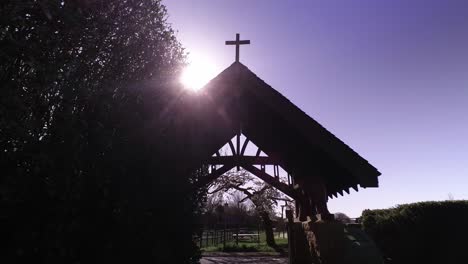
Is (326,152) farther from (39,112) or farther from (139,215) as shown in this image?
(39,112)

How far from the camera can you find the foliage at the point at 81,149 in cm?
398

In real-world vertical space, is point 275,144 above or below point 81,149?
above

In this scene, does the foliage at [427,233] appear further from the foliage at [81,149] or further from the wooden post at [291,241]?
the foliage at [81,149]

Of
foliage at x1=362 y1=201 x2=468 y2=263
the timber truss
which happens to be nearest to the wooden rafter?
the timber truss

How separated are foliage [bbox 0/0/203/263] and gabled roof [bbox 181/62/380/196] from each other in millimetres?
1090

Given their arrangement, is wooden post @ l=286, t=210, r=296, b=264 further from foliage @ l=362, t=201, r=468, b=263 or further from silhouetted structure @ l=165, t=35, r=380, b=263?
foliage @ l=362, t=201, r=468, b=263

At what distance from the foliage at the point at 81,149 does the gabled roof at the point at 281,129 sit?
109 cm

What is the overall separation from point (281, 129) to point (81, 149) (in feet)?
16.5

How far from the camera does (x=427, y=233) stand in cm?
1257

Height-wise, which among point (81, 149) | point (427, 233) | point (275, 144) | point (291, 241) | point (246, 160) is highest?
point (275, 144)

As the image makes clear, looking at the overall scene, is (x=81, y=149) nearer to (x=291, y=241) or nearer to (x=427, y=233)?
(x=291, y=241)

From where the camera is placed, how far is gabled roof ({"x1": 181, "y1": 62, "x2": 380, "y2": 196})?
6469mm

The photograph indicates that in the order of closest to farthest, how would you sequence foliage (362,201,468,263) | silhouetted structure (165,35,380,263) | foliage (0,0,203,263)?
foliage (0,0,203,263)
silhouetted structure (165,35,380,263)
foliage (362,201,468,263)

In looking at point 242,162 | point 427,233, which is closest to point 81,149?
point 242,162
